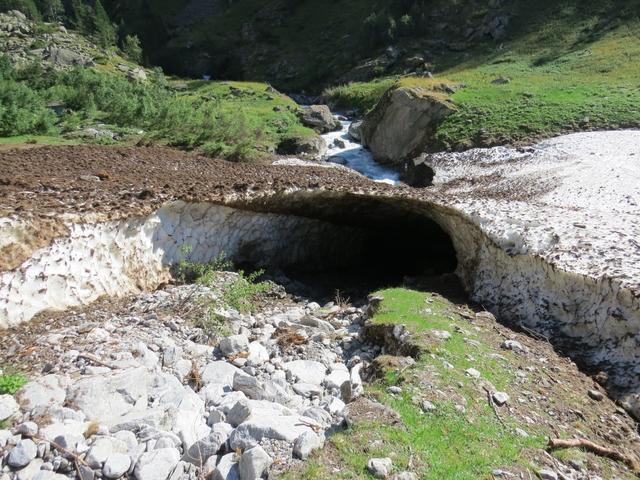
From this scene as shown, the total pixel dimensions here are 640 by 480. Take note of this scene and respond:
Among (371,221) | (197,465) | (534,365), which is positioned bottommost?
(371,221)

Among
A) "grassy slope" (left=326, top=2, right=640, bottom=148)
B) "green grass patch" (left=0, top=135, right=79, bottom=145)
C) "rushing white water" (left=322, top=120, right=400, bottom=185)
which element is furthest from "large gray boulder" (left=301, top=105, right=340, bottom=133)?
"green grass patch" (left=0, top=135, right=79, bottom=145)

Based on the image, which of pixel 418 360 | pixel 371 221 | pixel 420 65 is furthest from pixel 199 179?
pixel 420 65

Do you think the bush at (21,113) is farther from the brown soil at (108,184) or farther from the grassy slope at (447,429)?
the grassy slope at (447,429)

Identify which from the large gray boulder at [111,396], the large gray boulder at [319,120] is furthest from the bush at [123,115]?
the large gray boulder at [111,396]

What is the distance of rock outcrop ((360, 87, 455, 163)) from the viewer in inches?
1412

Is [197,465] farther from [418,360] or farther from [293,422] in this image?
[418,360]

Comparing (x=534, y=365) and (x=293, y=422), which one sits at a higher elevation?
(x=293, y=422)

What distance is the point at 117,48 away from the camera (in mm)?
89938

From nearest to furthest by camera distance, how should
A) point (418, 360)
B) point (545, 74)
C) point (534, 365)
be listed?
point (418, 360) < point (534, 365) < point (545, 74)

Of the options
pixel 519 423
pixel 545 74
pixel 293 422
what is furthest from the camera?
pixel 545 74

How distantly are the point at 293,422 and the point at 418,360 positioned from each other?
3.34m

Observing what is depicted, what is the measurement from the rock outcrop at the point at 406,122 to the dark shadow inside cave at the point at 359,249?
10.7 meters

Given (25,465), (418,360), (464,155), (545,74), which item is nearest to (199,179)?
(418,360)

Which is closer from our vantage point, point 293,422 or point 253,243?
point 293,422
